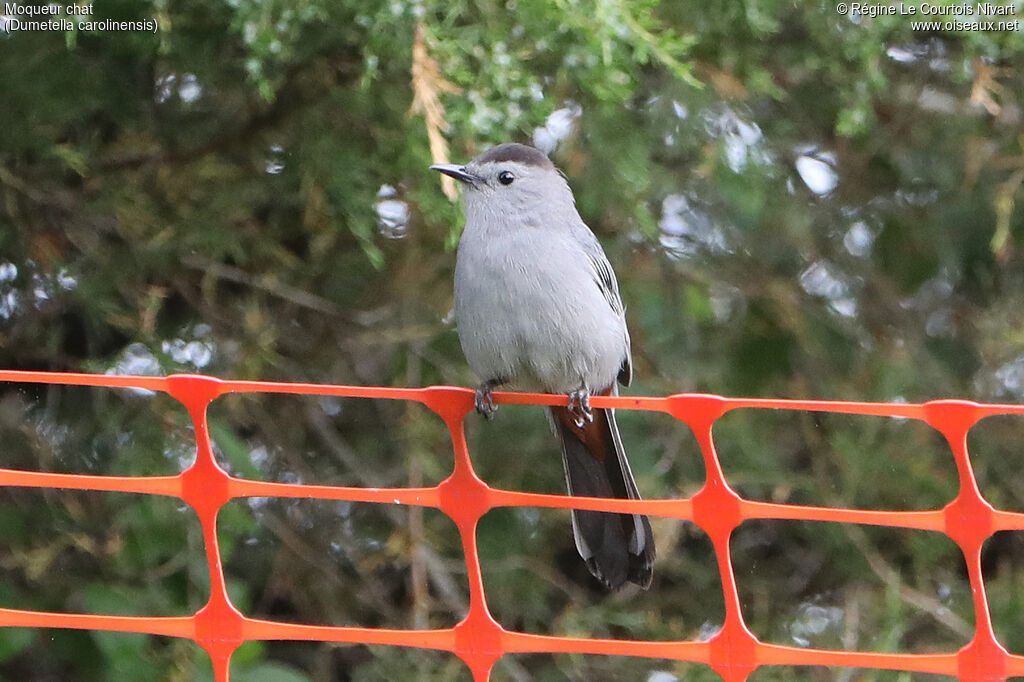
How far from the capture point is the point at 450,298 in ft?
14.2

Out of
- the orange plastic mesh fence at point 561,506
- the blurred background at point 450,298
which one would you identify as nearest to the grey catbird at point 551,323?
the blurred background at point 450,298

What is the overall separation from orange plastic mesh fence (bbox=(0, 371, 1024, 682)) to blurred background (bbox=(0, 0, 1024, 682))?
1154 mm

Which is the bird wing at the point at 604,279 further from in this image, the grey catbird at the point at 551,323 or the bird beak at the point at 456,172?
the bird beak at the point at 456,172

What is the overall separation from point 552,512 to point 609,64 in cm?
189

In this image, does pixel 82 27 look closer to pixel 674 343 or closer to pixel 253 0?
pixel 253 0

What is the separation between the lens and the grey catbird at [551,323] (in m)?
2.90

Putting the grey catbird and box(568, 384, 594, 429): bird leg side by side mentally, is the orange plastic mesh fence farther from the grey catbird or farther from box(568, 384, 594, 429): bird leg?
the grey catbird

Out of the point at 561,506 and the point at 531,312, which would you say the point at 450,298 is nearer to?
the point at 531,312

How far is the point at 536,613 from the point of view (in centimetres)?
437

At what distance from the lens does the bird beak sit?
3166 mm

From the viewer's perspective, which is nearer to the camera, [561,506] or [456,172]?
[561,506]

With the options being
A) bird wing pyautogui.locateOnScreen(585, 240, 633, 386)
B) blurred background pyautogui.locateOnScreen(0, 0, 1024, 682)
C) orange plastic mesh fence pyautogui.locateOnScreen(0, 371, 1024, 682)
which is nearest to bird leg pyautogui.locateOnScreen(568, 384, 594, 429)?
bird wing pyautogui.locateOnScreen(585, 240, 633, 386)

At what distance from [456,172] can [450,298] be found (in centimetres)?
113

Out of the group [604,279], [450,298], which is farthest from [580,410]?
[450,298]
